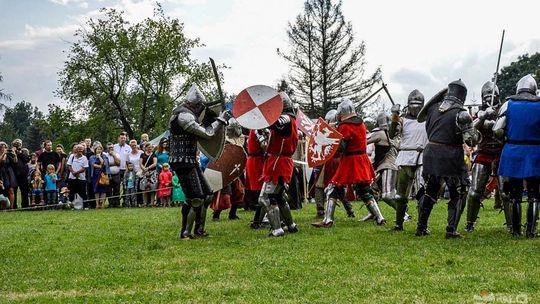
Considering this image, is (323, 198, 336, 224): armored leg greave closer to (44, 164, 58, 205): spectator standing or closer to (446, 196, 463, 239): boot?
(446, 196, 463, 239): boot

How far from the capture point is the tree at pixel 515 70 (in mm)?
55344

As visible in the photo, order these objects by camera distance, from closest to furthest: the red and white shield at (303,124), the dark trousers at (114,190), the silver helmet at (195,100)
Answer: the silver helmet at (195,100)
the red and white shield at (303,124)
the dark trousers at (114,190)

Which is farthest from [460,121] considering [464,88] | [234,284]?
[234,284]

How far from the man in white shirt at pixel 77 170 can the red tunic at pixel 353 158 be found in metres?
8.65

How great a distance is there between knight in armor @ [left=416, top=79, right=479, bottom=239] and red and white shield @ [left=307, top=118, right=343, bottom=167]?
173 centimetres

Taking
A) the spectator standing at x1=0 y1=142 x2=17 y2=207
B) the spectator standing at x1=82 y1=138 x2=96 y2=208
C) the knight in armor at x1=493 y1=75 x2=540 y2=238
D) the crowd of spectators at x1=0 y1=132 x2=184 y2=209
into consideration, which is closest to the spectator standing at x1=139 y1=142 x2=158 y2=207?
the crowd of spectators at x1=0 y1=132 x2=184 y2=209

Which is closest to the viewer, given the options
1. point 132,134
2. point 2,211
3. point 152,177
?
point 2,211

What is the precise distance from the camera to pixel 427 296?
4.52 metres

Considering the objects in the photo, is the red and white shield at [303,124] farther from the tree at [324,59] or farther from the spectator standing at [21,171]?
the tree at [324,59]

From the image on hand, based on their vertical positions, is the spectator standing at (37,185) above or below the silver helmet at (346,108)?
below

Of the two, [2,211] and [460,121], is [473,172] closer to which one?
[460,121]

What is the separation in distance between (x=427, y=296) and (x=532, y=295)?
696mm

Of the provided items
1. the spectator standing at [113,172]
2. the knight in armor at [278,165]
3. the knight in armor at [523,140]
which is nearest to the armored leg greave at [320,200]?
the knight in armor at [278,165]

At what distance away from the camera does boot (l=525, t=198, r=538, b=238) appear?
7324 mm
